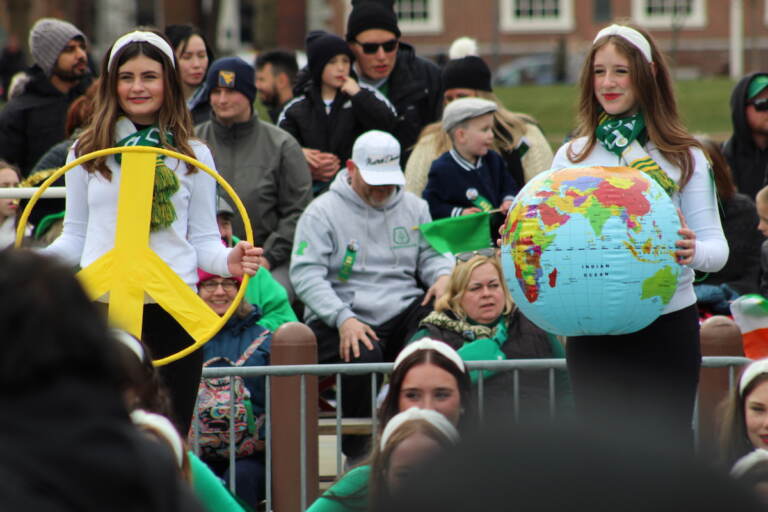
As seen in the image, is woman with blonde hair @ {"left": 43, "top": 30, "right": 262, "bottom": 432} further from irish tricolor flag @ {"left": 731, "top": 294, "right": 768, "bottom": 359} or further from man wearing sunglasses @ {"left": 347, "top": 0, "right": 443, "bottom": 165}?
man wearing sunglasses @ {"left": 347, "top": 0, "right": 443, "bottom": 165}

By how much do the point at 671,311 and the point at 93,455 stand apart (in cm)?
296

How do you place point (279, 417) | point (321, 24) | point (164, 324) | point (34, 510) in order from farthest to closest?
point (321, 24) < point (279, 417) < point (164, 324) < point (34, 510)

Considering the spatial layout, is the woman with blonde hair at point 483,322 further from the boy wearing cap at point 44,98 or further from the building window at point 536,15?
the building window at point 536,15

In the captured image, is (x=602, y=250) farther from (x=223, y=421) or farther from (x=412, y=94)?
(x=412, y=94)

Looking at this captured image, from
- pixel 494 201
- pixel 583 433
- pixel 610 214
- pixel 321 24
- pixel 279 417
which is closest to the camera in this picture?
pixel 583 433

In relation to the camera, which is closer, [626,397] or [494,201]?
[626,397]

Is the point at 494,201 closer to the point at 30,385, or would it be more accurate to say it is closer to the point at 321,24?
the point at 30,385

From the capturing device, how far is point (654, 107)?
14.2 feet

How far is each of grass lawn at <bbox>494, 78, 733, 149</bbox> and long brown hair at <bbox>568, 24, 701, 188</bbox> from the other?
15.5 meters

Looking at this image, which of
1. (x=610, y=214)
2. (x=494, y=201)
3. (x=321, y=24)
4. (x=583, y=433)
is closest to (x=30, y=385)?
(x=583, y=433)

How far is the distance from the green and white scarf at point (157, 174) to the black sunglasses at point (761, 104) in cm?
481

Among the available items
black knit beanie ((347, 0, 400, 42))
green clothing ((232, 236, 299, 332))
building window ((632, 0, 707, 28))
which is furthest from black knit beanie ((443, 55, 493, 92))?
building window ((632, 0, 707, 28))

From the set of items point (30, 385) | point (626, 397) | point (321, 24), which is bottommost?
point (626, 397)

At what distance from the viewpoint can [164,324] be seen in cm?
460
